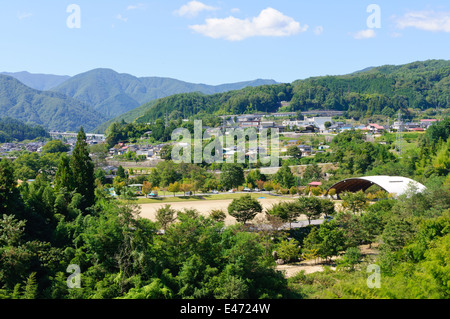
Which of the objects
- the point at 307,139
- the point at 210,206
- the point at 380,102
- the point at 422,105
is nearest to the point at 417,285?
the point at 210,206

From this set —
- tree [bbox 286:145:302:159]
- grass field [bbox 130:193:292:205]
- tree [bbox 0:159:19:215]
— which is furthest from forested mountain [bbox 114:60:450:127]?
tree [bbox 0:159:19:215]

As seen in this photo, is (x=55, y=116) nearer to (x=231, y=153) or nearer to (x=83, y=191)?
(x=231, y=153)

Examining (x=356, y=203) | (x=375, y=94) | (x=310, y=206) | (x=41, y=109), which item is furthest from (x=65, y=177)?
(x=41, y=109)

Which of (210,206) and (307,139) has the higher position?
(307,139)

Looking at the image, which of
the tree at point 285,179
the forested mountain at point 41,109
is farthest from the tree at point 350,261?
the forested mountain at point 41,109

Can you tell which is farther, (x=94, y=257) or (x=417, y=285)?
A: (x=94, y=257)

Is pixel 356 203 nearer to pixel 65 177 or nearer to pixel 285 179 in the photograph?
pixel 285 179
